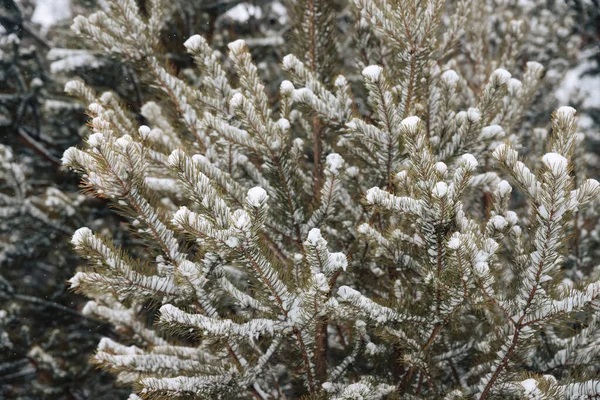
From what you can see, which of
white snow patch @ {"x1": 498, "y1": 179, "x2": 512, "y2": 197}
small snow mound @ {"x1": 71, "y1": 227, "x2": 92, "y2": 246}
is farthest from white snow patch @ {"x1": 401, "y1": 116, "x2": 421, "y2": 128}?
small snow mound @ {"x1": 71, "y1": 227, "x2": 92, "y2": 246}

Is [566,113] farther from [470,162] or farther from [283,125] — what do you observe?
[283,125]

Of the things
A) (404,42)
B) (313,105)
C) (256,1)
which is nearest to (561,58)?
(256,1)

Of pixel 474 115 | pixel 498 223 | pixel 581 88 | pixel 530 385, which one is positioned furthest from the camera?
pixel 581 88

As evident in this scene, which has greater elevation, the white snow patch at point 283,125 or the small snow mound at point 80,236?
the white snow patch at point 283,125

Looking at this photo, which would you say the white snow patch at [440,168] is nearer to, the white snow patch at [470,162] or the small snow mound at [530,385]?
the white snow patch at [470,162]

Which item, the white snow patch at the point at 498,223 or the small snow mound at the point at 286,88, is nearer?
the white snow patch at the point at 498,223

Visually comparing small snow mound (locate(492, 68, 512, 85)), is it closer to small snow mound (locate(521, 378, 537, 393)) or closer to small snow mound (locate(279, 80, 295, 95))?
small snow mound (locate(279, 80, 295, 95))

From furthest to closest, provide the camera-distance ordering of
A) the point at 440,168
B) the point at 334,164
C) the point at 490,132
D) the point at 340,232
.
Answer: the point at 340,232, the point at 490,132, the point at 334,164, the point at 440,168

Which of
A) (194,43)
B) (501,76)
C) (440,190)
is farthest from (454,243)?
(194,43)

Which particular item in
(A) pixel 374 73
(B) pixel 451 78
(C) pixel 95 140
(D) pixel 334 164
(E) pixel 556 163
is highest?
(B) pixel 451 78

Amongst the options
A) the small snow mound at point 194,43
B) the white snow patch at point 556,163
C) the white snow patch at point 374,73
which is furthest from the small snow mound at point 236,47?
the white snow patch at point 556,163

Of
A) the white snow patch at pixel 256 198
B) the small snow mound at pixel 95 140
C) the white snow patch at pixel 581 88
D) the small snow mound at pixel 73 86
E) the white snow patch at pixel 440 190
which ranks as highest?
the white snow patch at pixel 581 88
